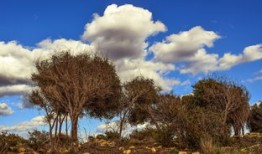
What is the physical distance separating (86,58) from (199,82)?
61.6ft

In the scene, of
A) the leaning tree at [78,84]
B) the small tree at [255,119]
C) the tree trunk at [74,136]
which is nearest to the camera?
the tree trunk at [74,136]

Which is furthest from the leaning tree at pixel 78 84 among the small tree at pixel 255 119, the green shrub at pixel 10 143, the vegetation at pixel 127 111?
the small tree at pixel 255 119

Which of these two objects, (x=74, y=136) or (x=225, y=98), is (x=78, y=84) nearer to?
(x=74, y=136)

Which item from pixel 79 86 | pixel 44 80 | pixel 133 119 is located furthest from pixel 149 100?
pixel 79 86

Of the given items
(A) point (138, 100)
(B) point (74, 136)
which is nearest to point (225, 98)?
(A) point (138, 100)

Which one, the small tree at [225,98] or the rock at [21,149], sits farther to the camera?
the small tree at [225,98]

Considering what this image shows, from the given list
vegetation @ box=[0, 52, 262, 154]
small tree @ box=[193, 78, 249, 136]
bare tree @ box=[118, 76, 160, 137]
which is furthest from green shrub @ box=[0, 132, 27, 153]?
small tree @ box=[193, 78, 249, 136]

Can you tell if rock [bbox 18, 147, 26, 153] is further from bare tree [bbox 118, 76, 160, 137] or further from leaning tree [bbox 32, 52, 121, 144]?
bare tree [bbox 118, 76, 160, 137]

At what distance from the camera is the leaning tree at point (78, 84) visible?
30.6 m

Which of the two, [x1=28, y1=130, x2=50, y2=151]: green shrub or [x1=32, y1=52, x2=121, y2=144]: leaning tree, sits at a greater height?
[x1=32, y1=52, x2=121, y2=144]: leaning tree

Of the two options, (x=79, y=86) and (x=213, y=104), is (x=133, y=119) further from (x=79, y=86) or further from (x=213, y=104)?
(x=79, y=86)

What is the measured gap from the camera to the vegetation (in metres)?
25.6

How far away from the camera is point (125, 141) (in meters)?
30.4

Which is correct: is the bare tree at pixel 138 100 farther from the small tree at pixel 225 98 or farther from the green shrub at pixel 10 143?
the green shrub at pixel 10 143
